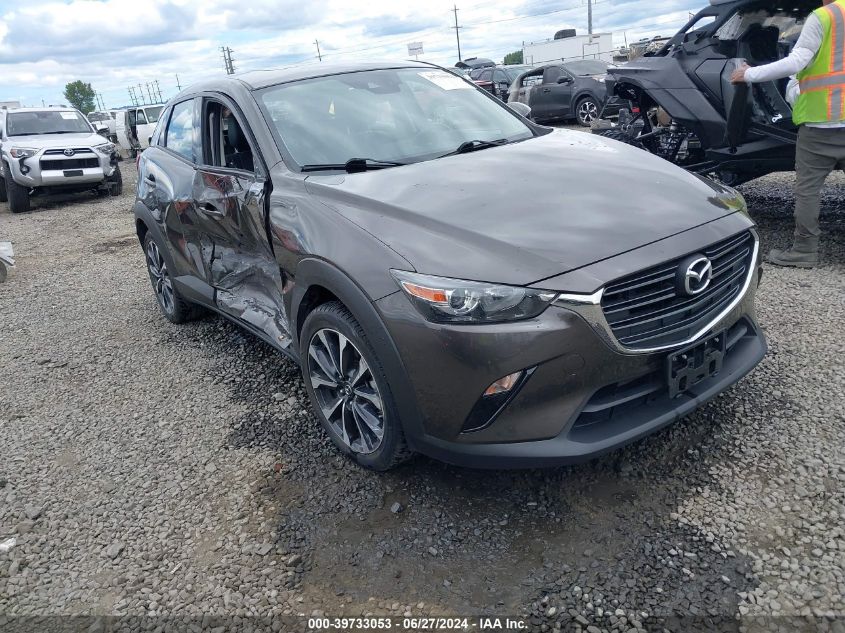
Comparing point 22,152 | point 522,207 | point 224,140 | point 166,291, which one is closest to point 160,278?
point 166,291

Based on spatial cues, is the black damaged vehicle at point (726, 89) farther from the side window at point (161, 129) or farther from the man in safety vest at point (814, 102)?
the side window at point (161, 129)

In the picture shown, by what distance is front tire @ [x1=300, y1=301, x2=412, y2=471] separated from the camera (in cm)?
258

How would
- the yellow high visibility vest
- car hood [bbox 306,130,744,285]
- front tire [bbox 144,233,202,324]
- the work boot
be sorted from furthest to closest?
front tire [bbox 144,233,202,324] < the work boot < the yellow high visibility vest < car hood [bbox 306,130,744,285]

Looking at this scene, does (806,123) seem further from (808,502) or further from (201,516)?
(201,516)

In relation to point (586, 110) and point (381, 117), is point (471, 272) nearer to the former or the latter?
point (381, 117)

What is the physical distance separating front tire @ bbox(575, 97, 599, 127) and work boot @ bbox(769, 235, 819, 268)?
11533mm

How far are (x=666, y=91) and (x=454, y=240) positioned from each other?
4.41 metres

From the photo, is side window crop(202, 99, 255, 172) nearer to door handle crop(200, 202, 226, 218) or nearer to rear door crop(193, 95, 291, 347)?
rear door crop(193, 95, 291, 347)

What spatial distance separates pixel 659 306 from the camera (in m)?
2.34

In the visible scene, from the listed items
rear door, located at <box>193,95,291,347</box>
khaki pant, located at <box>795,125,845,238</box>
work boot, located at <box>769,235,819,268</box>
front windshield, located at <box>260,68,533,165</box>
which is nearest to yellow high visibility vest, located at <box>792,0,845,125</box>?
khaki pant, located at <box>795,125,845,238</box>

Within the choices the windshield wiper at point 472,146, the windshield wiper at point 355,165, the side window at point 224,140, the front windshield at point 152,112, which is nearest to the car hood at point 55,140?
the front windshield at point 152,112

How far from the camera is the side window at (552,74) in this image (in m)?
16.6

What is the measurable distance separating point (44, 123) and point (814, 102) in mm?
14010

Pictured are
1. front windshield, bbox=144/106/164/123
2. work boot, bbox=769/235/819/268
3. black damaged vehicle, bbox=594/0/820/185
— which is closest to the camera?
work boot, bbox=769/235/819/268
